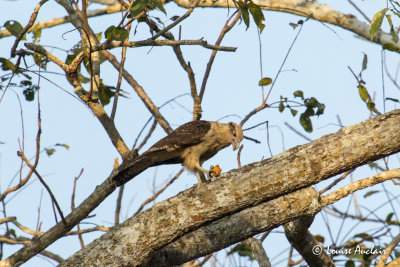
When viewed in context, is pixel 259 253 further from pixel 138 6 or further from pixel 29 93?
pixel 29 93

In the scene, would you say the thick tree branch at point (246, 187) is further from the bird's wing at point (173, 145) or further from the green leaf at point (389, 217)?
the green leaf at point (389, 217)

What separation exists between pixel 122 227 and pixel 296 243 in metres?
1.89

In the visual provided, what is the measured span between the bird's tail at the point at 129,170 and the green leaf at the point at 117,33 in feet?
4.54

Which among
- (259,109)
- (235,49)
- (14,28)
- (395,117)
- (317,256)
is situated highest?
(14,28)

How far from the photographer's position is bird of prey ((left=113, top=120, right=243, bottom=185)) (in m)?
6.19

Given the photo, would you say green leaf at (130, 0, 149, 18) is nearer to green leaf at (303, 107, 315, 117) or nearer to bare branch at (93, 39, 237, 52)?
bare branch at (93, 39, 237, 52)

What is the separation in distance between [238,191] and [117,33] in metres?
1.69

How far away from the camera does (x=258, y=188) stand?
3.97 m

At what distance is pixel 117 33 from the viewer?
4.19 metres

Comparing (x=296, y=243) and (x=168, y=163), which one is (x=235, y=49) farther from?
(x=168, y=163)

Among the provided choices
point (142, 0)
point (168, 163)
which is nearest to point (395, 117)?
point (142, 0)

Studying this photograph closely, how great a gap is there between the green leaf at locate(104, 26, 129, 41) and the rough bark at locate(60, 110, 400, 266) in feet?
4.72

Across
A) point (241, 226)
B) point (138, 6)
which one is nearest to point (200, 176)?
point (241, 226)

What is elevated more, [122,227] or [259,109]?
[259,109]
